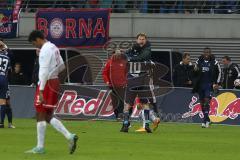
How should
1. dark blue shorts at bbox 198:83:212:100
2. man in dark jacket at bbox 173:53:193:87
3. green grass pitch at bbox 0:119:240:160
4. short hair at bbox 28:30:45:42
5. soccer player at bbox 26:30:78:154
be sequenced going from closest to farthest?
green grass pitch at bbox 0:119:240:160 → soccer player at bbox 26:30:78:154 → short hair at bbox 28:30:45:42 → dark blue shorts at bbox 198:83:212:100 → man in dark jacket at bbox 173:53:193:87

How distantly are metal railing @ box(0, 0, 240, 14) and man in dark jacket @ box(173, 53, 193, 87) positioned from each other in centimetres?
589

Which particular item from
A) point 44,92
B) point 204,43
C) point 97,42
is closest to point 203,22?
point 204,43

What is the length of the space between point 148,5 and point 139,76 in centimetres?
1391

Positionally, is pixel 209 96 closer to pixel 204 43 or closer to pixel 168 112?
pixel 168 112

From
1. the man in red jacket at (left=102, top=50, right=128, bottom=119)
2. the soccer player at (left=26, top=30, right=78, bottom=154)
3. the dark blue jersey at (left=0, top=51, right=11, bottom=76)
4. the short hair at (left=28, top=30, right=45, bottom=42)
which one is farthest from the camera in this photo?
the man in red jacket at (left=102, top=50, right=128, bottom=119)

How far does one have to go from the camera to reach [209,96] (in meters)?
22.4

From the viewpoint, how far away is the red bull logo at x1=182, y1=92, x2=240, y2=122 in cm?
2428

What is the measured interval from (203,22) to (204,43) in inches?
31.0

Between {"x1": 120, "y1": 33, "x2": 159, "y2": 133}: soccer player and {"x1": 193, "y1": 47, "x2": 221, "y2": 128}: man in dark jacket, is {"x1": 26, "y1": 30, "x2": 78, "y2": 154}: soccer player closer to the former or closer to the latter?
{"x1": 120, "y1": 33, "x2": 159, "y2": 133}: soccer player

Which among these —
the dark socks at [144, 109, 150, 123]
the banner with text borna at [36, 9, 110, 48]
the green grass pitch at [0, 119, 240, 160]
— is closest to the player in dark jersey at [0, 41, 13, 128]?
the green grass pitch at [0, 119, 240, 160]

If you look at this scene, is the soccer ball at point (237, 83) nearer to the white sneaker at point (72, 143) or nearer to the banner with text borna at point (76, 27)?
the banner with text borna at point (76, 27)

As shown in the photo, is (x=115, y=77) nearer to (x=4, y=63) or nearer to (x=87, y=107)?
(x=87, y=107)

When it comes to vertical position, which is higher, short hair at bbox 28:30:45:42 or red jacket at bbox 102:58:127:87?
short hair at bbox 28:30:45:42

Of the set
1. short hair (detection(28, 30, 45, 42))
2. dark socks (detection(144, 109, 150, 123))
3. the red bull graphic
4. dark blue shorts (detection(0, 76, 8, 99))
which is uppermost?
short hair (detection(28, 30, 45, 42))
